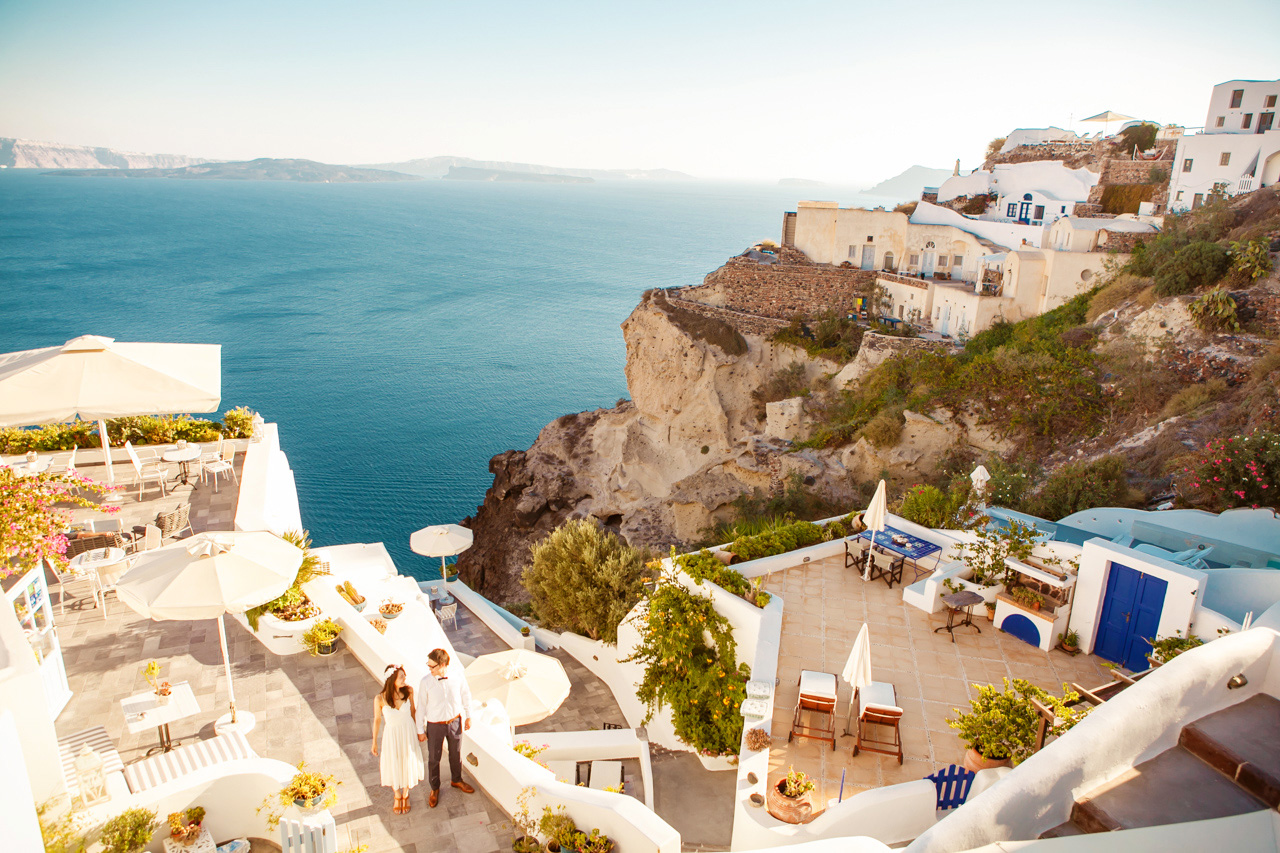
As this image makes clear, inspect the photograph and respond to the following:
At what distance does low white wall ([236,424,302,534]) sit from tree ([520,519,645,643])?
4674 millimetres

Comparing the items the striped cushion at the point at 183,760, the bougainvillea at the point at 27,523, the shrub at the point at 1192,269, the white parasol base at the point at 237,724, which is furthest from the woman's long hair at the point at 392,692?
the shrub at the point at 1192,269

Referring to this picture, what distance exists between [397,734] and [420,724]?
43 cm

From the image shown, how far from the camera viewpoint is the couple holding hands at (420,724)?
229 inches

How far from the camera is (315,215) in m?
167

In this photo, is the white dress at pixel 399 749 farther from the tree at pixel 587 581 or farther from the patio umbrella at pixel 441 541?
the patio umbrella at pixel 441 541

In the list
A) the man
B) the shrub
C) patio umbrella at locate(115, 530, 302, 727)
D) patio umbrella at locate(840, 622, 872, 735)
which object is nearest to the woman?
the man

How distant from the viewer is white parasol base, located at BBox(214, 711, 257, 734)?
6926 mm

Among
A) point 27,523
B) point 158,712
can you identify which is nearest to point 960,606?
point 158,712

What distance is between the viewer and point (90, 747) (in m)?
6.33

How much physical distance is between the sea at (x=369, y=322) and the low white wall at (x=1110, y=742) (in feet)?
116

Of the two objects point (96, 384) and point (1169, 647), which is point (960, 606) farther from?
point (96, 384)

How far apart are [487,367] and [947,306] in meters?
43.9

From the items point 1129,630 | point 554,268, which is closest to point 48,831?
point 1129,630

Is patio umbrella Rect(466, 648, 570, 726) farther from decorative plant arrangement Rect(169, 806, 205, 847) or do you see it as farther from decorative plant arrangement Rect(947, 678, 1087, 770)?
decorative plant arrangement Rect(947, 678, 1087, 770)
